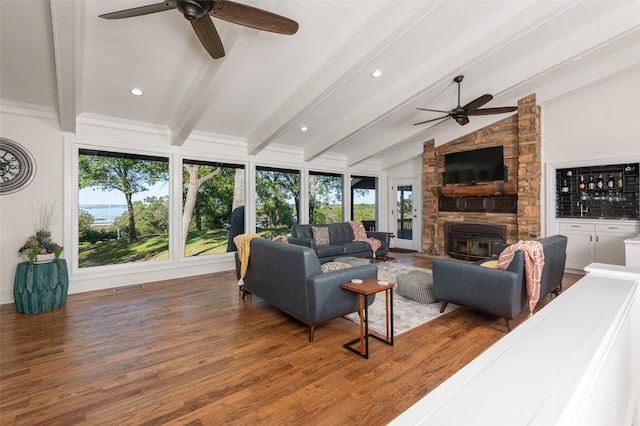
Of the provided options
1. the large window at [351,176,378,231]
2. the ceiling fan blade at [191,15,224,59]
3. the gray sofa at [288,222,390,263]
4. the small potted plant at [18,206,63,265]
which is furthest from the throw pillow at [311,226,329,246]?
the small potted plant at [18,206,63,265]

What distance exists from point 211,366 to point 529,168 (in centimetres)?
628

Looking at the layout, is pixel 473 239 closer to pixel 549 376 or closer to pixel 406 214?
pixel 406 214

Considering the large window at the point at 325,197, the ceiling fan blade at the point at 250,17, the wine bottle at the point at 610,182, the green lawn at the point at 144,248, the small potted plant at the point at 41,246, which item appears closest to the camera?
the ceiling fan blade at the point at 250,17

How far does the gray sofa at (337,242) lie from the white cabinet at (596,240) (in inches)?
132

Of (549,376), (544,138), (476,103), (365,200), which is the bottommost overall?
(549,376)

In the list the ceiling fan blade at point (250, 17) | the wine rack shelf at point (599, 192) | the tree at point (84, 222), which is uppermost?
the ceiling fan blade at point (250, 17)

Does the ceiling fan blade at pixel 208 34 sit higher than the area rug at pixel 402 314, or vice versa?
the ceiling fan blade at pixel 208 34

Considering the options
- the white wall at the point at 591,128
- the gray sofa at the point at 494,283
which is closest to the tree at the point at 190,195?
the gray sofa at the point at 494,283

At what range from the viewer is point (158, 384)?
2.14 m

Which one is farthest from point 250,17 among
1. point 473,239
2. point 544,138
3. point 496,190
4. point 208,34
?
point 473,239

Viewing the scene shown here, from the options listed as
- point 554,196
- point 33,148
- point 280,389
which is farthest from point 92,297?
point 554,196

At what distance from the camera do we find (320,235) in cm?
613

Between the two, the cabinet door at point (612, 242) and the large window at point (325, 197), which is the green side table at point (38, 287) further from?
the cabinet door at point (612, 242)

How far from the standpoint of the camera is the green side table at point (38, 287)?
3.55 meters
